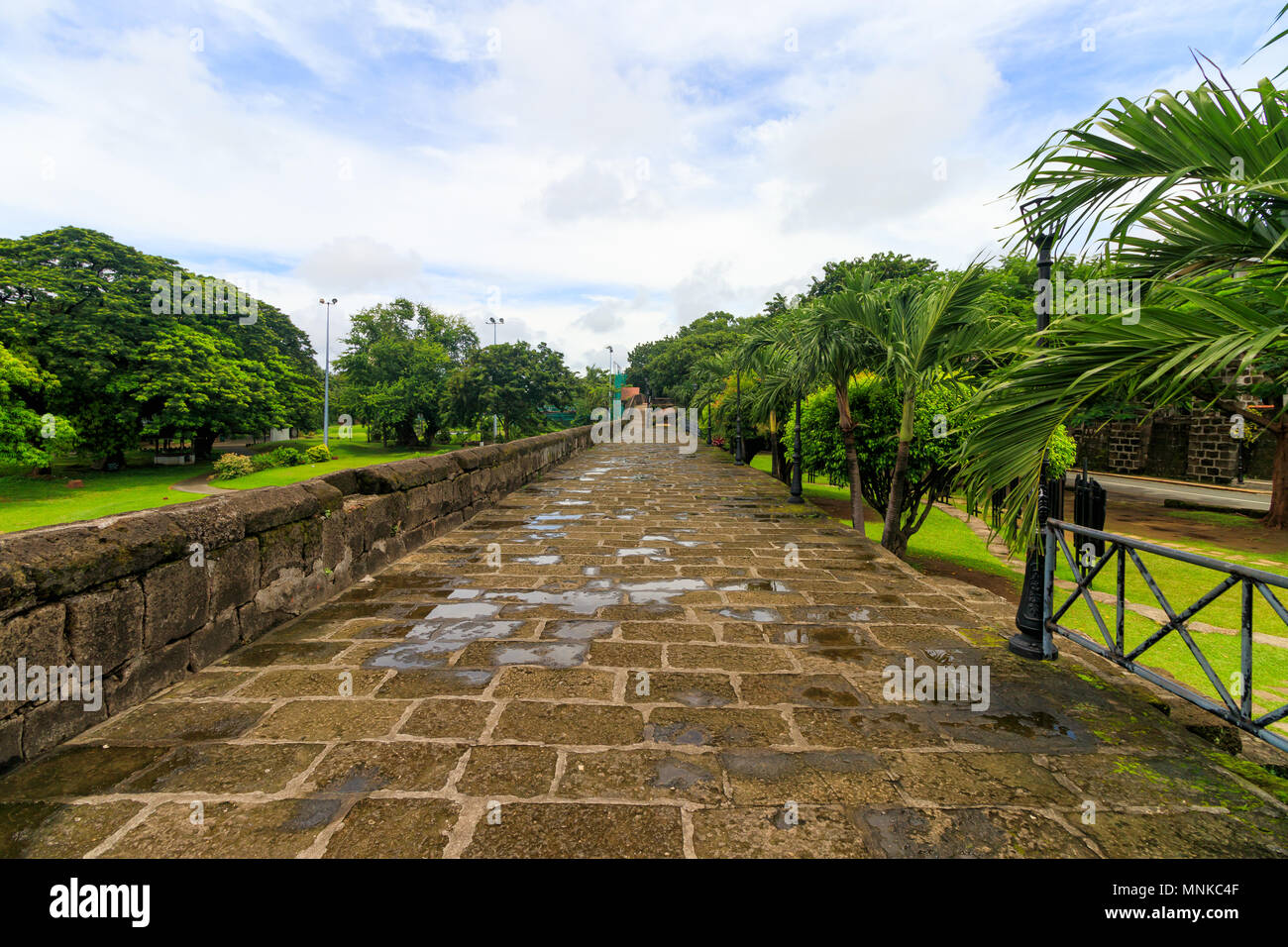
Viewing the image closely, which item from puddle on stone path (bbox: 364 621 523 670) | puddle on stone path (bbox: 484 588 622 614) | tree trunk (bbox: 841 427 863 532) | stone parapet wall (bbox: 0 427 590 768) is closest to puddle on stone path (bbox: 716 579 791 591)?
puddle on stone path (bbox: 484 588 622 614)

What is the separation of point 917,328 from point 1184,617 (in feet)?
16.7

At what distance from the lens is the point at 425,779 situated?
1985 mm

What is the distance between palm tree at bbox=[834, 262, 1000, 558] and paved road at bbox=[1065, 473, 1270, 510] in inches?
420

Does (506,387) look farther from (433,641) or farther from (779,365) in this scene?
(433,641)

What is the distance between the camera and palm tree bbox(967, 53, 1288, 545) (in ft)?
7.19

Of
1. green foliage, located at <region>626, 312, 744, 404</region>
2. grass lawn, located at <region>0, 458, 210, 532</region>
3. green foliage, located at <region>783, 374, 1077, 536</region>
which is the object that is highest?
green foliage, located at <region>626, 312, 744, 404</region>

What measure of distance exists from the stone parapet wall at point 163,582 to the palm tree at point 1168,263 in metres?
4.31

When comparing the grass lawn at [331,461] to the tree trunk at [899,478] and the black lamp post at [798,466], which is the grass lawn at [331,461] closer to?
the black lamp post at [798,466]

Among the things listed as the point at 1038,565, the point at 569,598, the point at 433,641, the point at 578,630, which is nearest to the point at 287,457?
the point at 569,598

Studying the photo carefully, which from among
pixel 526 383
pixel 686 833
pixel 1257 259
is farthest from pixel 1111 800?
pixel 526 383

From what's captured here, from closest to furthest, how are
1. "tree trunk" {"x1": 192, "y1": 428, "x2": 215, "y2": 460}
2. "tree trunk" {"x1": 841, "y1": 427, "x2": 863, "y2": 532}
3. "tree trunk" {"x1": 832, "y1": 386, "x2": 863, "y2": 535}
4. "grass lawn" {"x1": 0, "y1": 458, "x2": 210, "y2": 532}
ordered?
"tree trunk" {"x1": 832, "y1": 386, "x2": 863, "y2": 535}, "tree trunk" {"x1": 841, "y1": 427, "x2": 863, "y2": 532}, "grass lawn" {"x1": 0, "y1": 458, "x2": 210, "y2": 532}, "tree trunk" {"x1": 192, "y1": 428, "x2": 215, "y2": 460}

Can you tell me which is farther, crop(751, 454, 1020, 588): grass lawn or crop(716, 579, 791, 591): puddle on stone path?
crop(751, 454, 1020, 588): grass lawn

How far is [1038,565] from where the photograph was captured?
131 inches

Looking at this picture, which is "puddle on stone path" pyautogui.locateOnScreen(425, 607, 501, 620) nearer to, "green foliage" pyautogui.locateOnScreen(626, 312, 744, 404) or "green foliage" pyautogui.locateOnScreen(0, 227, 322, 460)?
"green foliage" pyautogui.locateOnScreen(0, 227, 322, 460)
